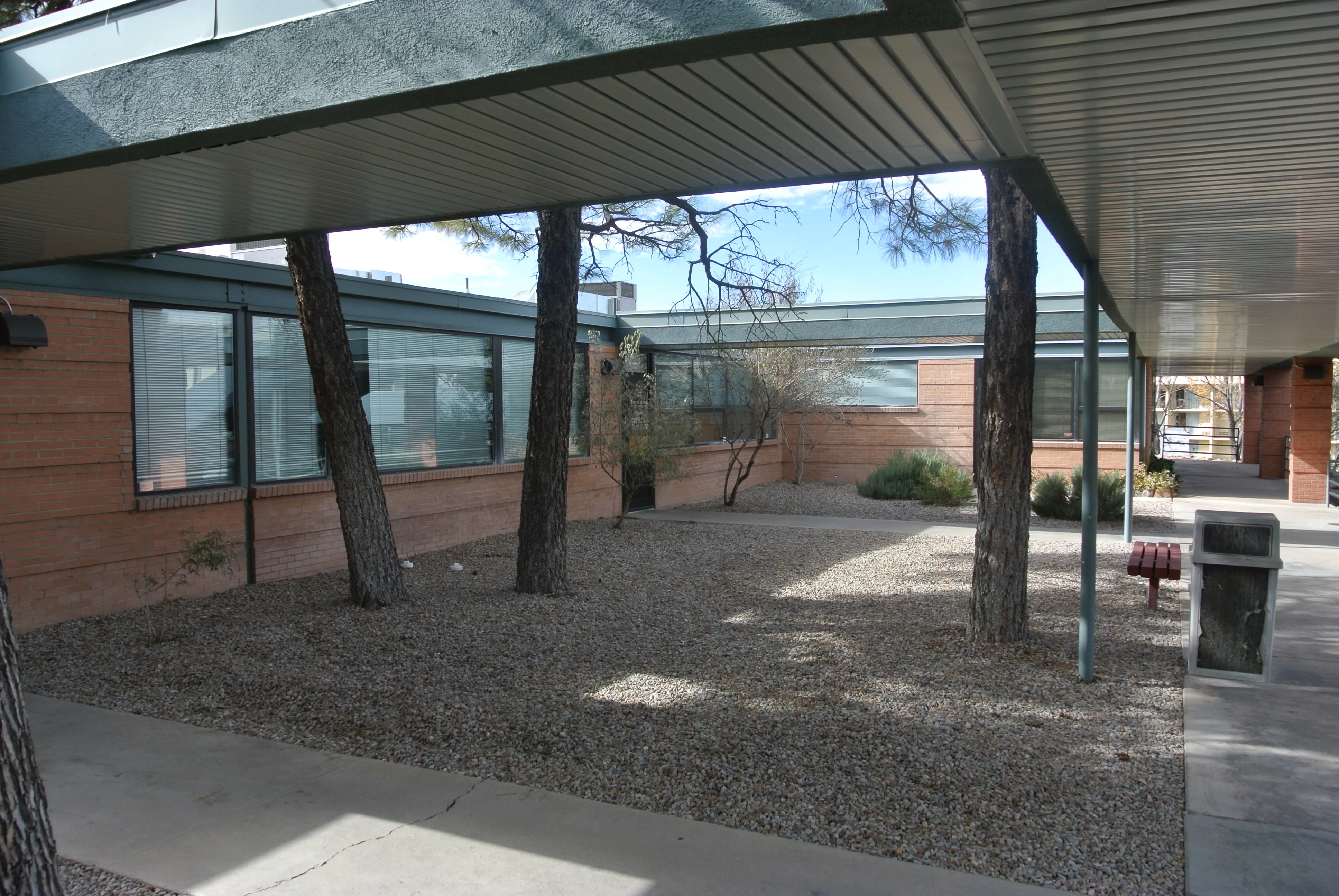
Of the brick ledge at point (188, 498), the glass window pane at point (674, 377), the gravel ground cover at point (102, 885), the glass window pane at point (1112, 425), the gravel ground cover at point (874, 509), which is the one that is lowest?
the gravel ground cover at point (102, 885)

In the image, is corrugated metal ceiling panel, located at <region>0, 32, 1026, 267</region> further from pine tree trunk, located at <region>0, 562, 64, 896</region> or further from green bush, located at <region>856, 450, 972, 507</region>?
green bush, located at <region>856, 450, 972, 507</region>

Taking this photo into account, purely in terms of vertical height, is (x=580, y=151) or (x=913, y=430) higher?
(x=580, y=151)

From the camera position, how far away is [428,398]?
1126 cm

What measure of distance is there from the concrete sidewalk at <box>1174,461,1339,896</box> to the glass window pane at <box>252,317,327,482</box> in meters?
7.74

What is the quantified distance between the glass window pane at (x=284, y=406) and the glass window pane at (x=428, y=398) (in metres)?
0.65

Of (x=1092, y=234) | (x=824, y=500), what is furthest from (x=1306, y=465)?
(x=1092, y=234)

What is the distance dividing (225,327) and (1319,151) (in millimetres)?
8236

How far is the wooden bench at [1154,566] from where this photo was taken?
25.3 ft

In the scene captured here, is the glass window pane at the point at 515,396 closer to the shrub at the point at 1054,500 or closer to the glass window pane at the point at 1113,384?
the shrub at the point at 1054,500

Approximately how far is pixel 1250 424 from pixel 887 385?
52.8 feet

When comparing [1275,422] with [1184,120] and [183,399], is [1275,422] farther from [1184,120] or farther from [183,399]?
[183,399]

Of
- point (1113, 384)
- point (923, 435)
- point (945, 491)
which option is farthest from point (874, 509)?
point (1113, 384)

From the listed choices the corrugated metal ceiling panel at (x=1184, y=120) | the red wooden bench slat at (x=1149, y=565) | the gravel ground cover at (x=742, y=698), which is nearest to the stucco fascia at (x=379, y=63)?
the corrugated metal ceiling panel at (x=1184, y=120)

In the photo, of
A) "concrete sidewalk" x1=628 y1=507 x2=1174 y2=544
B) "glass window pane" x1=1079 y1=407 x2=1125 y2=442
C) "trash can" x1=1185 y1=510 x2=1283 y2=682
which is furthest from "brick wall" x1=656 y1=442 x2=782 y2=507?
"trash can" x1=1185 y1=510 x2=1283 y2=682
